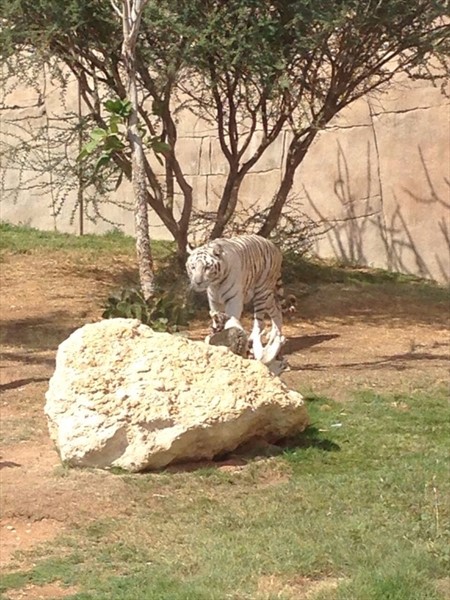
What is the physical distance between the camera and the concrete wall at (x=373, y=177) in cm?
1408

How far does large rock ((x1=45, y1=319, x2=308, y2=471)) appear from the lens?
6.67 metres

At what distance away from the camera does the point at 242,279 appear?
28.5ft

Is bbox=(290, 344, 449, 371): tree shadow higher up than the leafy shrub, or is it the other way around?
the leafy shrub

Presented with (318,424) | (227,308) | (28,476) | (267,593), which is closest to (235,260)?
(227,308)

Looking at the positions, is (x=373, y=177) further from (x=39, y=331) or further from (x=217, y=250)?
(x=217, y=250)

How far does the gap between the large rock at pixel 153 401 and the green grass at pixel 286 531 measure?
0.19 m

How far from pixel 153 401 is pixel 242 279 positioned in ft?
6.98

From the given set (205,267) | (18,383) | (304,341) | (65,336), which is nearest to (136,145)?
(205,267)

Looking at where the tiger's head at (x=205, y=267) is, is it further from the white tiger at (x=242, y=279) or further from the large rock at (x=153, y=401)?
the large rock at (x=153, y=401)

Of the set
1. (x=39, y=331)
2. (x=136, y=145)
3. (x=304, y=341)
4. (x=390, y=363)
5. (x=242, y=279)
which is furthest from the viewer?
(x=39, y=331)

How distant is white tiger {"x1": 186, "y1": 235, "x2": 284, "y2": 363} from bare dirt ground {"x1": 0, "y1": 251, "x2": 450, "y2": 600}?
41 centimetres

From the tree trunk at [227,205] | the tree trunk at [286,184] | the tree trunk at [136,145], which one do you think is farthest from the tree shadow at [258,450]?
the tree trunk at [286,184]

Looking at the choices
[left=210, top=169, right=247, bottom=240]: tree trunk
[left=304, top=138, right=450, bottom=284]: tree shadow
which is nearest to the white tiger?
[left=210, top=169, right=247, bottom=240]: tree trunk

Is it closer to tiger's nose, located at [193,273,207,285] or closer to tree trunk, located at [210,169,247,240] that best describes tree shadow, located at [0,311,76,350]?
tree trunk, located at [210,169,247,240]
